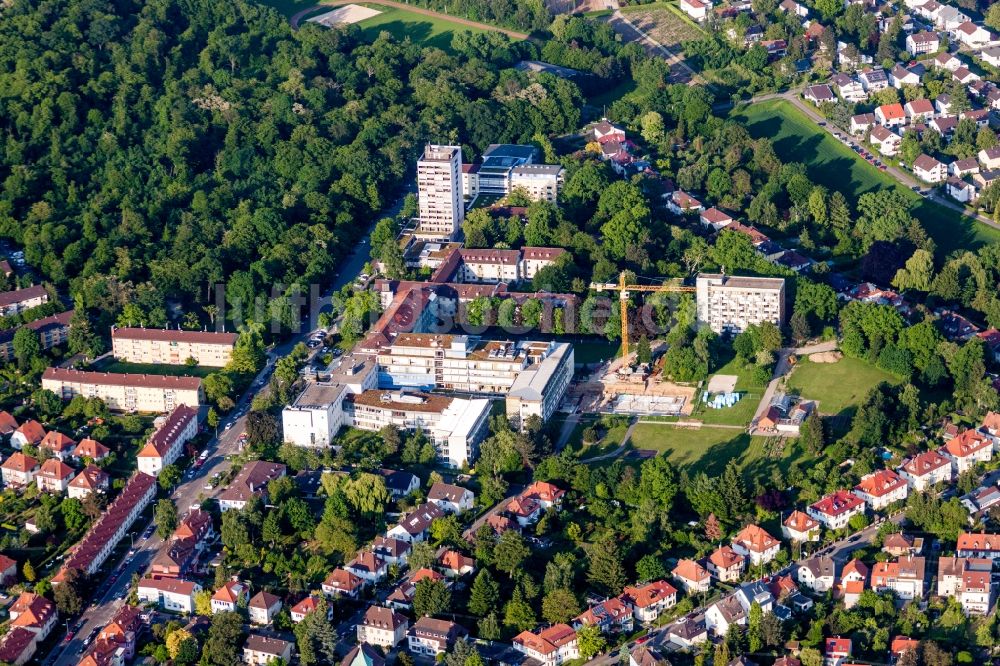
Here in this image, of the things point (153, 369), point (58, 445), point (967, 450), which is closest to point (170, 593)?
point (58, 445)

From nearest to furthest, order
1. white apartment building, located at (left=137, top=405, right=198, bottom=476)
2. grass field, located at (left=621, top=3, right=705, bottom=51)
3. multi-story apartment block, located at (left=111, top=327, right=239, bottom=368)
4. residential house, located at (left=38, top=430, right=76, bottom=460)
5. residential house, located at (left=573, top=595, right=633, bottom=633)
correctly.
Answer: residential house, located at (left=573, top=595, right=633, bottom=633)
white apartment building, located at (left=137, top=405, right=198, bottom=476)
residential house, located at (left=38, top=430, right=76, bottom=460)
multi-story apartment block, located at (left=111, top=327, right=239, bottom=368)
grass field, located at (left=621, top=3, right=705, bottom=51)

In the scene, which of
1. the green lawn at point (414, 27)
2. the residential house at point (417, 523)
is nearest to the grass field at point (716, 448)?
the residential house at point (417, 523)

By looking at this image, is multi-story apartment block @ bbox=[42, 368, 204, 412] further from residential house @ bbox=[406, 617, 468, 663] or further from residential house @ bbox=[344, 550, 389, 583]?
residential house @ bbox=[406, 617, 468, 663]

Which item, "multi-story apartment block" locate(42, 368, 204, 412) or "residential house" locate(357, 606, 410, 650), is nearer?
"residential house" locate(357, 606, 410, 650)

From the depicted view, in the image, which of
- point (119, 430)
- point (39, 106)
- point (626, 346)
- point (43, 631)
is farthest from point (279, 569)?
point (39, 106)

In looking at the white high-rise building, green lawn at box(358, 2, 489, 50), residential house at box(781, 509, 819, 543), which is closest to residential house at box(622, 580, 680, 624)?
residential house at box(781, 509, 819, 543)

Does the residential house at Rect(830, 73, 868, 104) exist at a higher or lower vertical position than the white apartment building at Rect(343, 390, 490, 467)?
higher

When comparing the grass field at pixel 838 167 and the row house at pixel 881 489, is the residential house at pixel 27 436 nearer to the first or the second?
the row house at pixel 881 489
